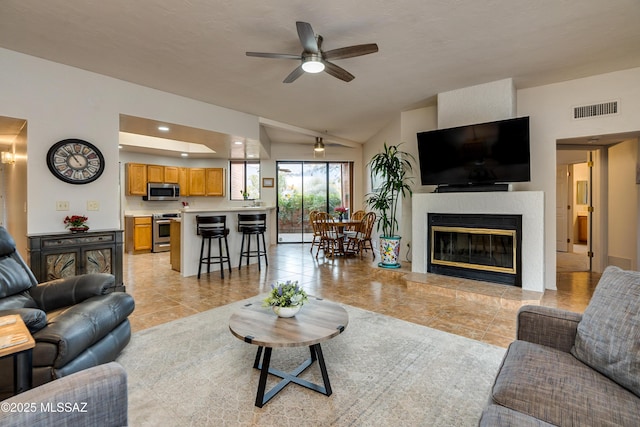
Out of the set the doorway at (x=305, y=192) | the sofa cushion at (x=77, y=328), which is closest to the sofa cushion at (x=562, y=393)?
the sofa cushion at (x=77, y=328)

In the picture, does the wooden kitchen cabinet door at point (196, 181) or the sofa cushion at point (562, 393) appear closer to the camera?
the sofa cushion at point (562, 393)

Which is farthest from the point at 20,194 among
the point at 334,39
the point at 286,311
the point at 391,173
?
the point at 391,173

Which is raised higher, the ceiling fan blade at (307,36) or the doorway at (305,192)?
the ceiling fan blade at (307,36)

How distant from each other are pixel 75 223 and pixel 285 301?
3049 mm

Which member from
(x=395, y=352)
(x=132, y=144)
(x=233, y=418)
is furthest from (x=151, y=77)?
(x=395, y=352)

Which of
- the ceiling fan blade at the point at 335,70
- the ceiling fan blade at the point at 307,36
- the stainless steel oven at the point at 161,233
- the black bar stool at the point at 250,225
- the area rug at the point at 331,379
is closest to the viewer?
the area rug at the point at 331,379

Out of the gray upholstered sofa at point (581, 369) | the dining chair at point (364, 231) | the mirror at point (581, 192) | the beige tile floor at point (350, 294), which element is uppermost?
the mirror at point (581, 192)

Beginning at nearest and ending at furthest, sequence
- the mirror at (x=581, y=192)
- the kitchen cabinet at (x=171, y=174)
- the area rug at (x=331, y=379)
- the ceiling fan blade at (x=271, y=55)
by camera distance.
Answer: the area rug at (x=331, y=379) → the ceiling fan blade at (x=271, y=55) → the kitchen cabinet at (x=171, y=174) → the mirror at (x=581, y=192)

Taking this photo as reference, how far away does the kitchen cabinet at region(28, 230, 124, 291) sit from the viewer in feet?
10.5

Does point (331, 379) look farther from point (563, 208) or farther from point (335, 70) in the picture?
point (563, 208)

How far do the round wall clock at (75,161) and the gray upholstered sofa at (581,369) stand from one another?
14.9ft

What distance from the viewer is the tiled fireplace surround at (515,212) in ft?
12.0

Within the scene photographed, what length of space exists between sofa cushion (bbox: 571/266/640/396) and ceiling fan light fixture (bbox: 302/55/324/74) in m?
2.62

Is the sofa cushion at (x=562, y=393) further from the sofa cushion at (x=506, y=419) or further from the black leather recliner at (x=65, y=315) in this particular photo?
the black leather recliner at (x=65, y=315)
